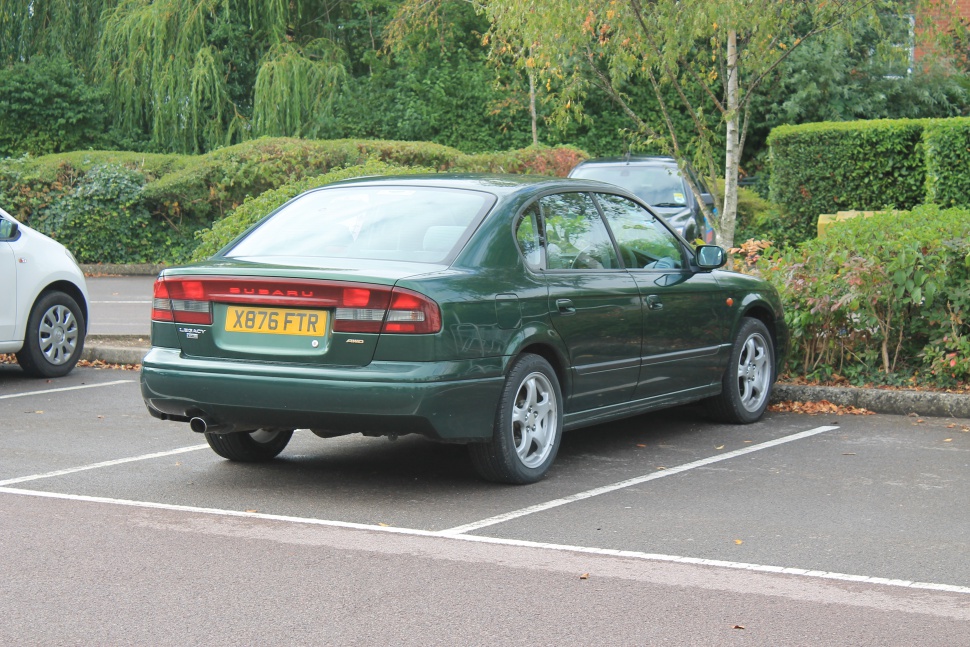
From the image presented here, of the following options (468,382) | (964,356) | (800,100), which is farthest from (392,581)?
(800,100)

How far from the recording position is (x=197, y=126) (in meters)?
24.7

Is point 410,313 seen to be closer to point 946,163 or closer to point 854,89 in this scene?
point 946,163

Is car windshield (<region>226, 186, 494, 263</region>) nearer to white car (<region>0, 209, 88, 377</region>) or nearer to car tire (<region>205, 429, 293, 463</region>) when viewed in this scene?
car tire (<region>205, 429, 293, 463</region>)

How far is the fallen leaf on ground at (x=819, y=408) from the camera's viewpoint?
29.9ft

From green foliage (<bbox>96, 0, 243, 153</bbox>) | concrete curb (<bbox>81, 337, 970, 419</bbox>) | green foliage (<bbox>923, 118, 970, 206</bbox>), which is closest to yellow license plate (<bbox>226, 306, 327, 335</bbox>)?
concrete curb (<bbox>81, 337, 970, 419</bbox>)

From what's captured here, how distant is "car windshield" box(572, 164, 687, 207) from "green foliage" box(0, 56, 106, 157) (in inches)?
468

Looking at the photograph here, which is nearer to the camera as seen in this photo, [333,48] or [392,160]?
[392,160]

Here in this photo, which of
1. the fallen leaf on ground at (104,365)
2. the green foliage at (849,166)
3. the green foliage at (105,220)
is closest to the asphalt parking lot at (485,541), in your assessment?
the fallen leaf on ground at (104,365)

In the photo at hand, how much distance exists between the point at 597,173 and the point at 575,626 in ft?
47.5

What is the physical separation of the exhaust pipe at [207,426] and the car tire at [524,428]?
1219 mm

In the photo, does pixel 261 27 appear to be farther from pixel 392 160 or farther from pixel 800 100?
pixel 800 100

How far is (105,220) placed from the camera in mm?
21594

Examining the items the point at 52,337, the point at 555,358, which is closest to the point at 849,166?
the point at 52,337

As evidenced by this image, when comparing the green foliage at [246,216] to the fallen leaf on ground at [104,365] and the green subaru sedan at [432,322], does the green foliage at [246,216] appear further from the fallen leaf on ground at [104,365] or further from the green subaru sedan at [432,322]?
the green subaru sedan at [432,322]
